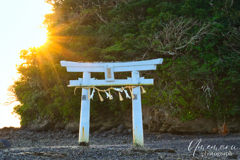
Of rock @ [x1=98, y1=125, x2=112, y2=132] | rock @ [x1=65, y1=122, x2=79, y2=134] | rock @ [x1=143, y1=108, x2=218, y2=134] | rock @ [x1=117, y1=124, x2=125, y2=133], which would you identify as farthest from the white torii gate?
rock @ [x1=65, y1=122, x2=79, y2=134]

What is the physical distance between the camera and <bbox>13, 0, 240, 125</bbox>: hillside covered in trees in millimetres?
12156

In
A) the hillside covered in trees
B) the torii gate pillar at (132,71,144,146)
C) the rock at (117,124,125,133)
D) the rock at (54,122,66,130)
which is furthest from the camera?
the rock at (54,122,66,130)

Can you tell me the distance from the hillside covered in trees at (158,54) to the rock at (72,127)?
1.47ft

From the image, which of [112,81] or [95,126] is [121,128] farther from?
[112,81]

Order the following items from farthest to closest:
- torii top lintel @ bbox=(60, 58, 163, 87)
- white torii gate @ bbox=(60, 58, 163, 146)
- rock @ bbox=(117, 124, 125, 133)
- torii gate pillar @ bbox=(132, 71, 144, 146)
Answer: rock @ bbox=(117, 124, 125, 133), torii top lintel @ bbox=(60, 58, 163, 87), white torii gate @ bbox=(60, 58, 163, 146), torii gate pillar @ bbox=(132, 71, 144, 146)

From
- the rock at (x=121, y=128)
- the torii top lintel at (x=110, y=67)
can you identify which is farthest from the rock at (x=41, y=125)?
the torii top lintel at (x=110, y=67)

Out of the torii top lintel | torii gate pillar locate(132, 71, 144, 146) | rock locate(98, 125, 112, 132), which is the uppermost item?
the torii top lintel

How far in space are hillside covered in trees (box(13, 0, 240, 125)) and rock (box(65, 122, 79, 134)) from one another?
1.47 feet

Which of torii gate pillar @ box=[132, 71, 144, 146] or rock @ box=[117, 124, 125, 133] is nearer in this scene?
torii gate pillar @ box=[132, 71, 144, 146]

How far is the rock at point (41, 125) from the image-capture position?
15811 millimetres

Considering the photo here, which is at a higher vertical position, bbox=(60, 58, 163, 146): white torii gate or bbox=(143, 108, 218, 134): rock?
bbox=(60, 58, 163, 146): white torii gate

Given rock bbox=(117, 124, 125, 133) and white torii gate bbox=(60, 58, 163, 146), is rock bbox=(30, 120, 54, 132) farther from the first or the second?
white torii gate bbox=(60, 58, 163, 146)

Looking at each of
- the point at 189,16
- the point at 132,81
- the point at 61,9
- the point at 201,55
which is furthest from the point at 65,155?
the point at 61,9

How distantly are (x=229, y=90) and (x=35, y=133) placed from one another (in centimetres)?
1241
